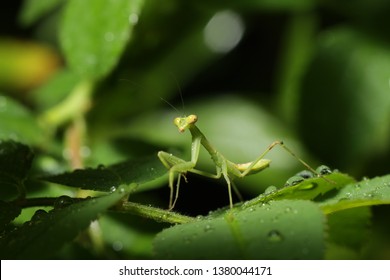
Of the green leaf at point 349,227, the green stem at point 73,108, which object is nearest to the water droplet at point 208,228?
the green leaf at point 349,227

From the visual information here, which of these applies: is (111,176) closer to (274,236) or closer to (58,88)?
(274,236)

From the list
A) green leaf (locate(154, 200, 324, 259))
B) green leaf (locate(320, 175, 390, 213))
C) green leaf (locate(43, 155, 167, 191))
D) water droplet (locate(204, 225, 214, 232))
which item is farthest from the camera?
green leaf (locate(43, 155, 167, 191))

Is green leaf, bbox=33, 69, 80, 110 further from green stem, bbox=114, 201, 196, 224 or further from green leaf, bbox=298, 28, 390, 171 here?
green stem, bbox=114, 201, 196, 224

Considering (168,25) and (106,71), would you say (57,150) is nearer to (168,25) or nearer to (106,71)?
(106,71)

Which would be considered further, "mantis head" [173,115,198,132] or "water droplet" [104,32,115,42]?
"water droplet" [104,32,115,42]

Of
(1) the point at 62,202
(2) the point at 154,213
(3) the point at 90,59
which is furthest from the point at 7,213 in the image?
(3) the point at 90,59

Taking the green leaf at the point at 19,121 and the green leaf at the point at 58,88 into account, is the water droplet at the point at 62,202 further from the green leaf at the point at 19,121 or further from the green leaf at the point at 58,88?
the green leaf at the point at 58,88

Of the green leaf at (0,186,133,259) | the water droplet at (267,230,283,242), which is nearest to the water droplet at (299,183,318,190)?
the water droplet at (267,230,283,242)
